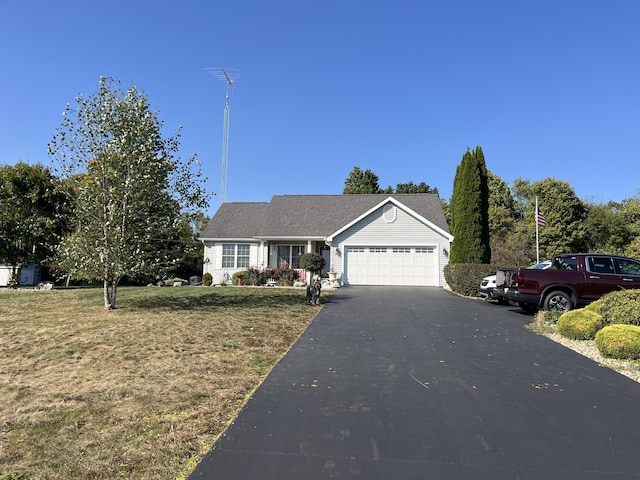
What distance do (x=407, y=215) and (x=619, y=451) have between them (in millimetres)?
19722

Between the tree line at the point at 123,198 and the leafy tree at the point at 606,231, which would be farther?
the leafy tree at the point at 606,231

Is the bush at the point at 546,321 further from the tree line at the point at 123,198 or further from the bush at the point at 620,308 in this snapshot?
the tree line at the point at 123,198

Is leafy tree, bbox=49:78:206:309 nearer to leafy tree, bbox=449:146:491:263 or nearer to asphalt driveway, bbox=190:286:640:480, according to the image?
asphalt driveway, bbox=190:286:640:480

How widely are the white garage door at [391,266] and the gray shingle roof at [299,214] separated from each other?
7.49 ft

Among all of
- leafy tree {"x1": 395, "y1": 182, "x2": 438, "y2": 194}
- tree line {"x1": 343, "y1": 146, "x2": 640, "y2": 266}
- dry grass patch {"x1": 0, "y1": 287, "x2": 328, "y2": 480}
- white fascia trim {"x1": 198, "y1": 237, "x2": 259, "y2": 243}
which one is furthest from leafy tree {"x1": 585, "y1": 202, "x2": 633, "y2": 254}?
dry grass patch {"x1": 0, "y1": 287, "x2": 328, "y2": 480}

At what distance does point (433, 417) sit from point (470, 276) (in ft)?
44.6

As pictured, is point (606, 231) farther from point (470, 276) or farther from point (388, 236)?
point (470, 276)

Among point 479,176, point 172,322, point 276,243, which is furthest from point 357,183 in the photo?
point 172,322

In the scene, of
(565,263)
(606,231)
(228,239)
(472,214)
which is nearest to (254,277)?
(228,239)

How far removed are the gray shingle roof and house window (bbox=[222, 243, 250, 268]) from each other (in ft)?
2.20

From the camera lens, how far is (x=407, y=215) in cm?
2278

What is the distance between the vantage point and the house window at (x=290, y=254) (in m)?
25.1

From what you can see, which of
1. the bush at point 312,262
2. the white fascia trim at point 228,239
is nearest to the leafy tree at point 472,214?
the bush at point 312,262

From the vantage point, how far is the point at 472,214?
19578 mm
